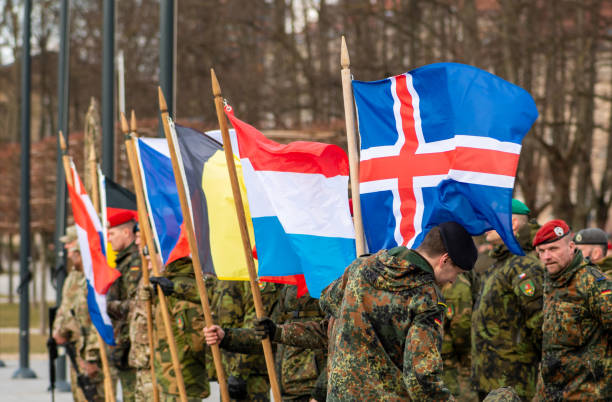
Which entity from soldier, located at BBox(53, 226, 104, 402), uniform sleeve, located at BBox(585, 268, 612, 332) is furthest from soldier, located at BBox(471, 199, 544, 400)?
soldier, located at BBox(53, 226, 104, 402)

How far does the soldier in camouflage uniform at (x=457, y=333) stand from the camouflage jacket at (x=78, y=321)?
11.4 feet

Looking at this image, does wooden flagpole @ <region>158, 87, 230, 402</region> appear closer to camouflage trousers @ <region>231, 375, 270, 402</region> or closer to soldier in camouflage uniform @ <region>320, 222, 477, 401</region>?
camouflage trousers @ <region>231, 375, 270, 402</region>

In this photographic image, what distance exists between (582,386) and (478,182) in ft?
7.28

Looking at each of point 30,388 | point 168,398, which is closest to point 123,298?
point 168,398

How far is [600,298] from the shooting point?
23.5 ft

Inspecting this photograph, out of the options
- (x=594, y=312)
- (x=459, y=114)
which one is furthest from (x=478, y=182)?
(x=594, y=312)

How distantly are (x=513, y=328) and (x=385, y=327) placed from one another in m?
3.43

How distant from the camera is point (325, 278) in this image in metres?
6.52

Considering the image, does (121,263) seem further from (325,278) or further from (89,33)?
(89,33)

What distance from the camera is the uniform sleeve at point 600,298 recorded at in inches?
280

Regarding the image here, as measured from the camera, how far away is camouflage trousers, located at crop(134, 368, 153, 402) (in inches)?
351

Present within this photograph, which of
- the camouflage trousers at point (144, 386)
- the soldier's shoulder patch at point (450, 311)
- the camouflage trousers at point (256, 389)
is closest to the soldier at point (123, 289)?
the camouflage trousers at point (144, 386)

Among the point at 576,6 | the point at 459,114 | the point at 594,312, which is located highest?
the point at 576,6

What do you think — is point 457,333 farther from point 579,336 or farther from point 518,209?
point 579,336
